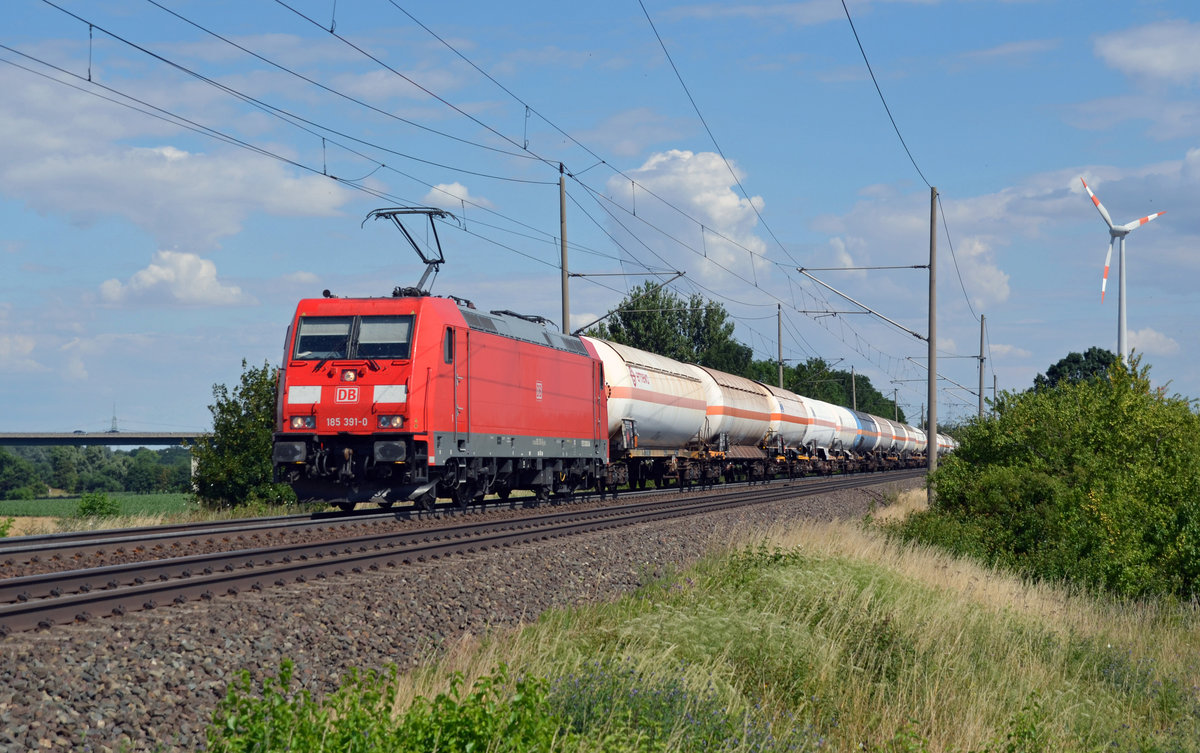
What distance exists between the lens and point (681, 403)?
3509 centimetres

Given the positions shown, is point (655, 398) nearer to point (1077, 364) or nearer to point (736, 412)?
point (736, 412)

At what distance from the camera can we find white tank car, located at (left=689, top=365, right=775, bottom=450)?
128ft

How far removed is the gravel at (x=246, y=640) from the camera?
6461 mm

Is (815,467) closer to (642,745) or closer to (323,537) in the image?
(323,537)

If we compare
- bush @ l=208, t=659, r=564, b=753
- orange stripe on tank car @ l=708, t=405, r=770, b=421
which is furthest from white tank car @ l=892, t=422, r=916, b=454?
bush @ l=208, t=659, r=564, b=753

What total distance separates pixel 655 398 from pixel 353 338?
14.5 meters

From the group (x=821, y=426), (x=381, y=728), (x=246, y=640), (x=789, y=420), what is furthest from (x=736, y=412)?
(x=381, y=728)

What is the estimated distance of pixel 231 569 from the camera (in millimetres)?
11938

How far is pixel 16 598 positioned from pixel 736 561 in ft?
28.4

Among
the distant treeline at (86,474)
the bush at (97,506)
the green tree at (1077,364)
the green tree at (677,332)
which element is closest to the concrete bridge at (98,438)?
the distant treeline at (86,474)

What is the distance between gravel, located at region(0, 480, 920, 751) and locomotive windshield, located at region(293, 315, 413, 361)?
6391mm

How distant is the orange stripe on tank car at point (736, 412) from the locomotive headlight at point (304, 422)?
2150cm

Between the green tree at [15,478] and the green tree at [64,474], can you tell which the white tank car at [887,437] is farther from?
the green tree at [64,474]

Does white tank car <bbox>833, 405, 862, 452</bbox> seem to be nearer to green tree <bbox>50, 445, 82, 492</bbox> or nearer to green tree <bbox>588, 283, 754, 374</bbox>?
green tree <bbox>588, 283, 754, 374</bbox>
